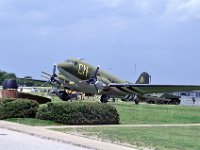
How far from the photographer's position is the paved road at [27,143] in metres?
15.0

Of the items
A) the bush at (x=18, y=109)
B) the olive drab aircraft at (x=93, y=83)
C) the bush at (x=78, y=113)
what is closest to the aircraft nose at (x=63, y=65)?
the olive drab aircraft at (x=93, y=83)

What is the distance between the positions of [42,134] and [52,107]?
576 cm

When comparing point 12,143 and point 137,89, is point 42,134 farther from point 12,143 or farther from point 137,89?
point 137,89

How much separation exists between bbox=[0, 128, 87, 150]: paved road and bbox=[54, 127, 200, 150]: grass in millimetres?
2189

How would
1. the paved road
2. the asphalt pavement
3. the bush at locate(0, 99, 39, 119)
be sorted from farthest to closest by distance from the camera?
the bush at locate(0, 99, 39, 119), the asphalt pavement, the paved road

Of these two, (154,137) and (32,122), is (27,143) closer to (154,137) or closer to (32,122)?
(154,137)

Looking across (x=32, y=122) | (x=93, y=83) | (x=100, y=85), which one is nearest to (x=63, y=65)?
(x=93, y=83)

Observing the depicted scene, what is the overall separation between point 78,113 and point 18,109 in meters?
3.54

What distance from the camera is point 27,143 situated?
16.1 metres

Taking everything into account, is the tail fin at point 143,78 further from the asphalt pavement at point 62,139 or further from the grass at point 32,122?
the asphalt pavement at point 62,139

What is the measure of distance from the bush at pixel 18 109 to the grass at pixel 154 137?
5077mm

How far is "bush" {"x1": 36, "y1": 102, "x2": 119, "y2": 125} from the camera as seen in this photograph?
24.0 m

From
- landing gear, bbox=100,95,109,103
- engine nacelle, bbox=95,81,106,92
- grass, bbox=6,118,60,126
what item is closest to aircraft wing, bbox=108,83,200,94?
landing gear, bbox=100,95,109,103

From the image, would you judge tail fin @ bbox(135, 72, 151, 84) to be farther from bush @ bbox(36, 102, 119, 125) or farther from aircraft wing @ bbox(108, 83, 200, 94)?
bush @ bbox(36, 102, 119, 125)
